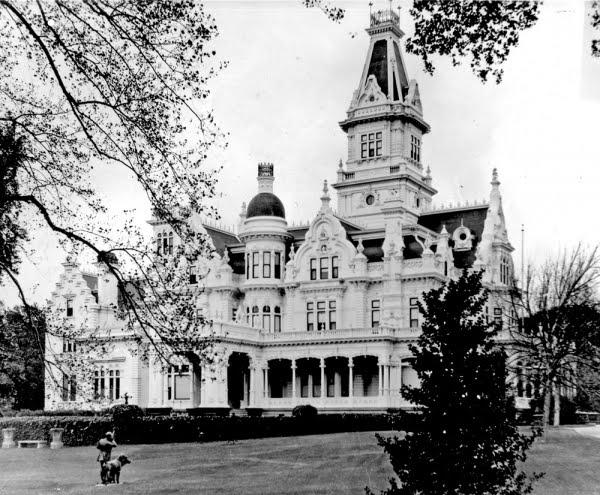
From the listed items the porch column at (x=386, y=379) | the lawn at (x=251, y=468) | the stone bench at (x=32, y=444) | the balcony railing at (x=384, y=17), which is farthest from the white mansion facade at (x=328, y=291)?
the lawn at (x=251, y=468)

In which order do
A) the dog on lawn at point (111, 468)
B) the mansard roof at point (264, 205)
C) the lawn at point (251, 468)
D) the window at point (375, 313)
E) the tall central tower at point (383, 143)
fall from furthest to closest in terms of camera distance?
the tall central tower at point (383, 143), the mansard roof at point (264, 205), the window at point (375, 313), the dog on lawn at point (111, 468), the lawn at point (251, 468)

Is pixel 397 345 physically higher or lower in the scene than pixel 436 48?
lower

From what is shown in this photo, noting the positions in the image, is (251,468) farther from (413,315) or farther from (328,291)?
(328,291)

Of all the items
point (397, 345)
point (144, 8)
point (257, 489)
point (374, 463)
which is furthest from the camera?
point (397, 345)

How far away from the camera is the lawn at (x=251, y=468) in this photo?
2630 centimetres

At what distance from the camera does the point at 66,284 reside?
247ft

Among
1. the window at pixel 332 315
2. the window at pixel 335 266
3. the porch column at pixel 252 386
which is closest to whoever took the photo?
the porch column at pixel 252 386

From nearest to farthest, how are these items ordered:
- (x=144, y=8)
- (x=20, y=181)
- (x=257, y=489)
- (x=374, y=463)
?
1. (x=144, y=8)
2. (x=20, y=181)
3. (x=257, y=489)
4. (x=374, y=463)

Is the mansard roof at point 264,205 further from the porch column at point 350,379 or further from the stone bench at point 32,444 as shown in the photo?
the stone bench at point 32,444

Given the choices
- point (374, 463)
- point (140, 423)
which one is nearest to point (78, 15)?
point (374, 463)

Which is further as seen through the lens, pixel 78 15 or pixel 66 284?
pixel 66 284

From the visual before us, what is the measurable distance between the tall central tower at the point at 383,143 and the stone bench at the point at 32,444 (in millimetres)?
41024

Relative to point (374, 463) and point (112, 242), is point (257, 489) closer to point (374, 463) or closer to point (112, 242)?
point (374, 463)

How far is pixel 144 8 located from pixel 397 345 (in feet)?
170
